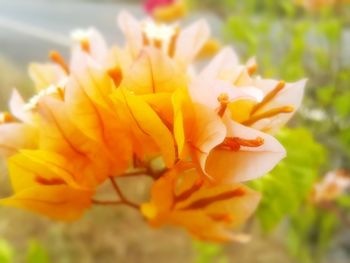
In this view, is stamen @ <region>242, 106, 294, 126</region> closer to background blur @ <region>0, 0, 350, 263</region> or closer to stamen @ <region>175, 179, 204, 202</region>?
stamen @ <region>175, 179, 204, 202</region>

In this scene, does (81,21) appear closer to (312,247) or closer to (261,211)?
(312,247)

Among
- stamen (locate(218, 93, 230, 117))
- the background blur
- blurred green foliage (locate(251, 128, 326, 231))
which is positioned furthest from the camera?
the background blur

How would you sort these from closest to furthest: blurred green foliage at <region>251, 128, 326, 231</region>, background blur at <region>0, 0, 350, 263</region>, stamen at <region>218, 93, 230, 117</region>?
1. stamen at <region>218, 93, 230, 117</region>
2. blurred green foliage at <region>251, 128, 326, 231</region>
3. background blur at <region>0, 0, 350, 263</region>

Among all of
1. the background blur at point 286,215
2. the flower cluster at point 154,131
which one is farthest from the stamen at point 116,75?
the background blur at point 286,215

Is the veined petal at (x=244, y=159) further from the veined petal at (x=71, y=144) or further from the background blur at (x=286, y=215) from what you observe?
the background blur at (x=286, y=215)

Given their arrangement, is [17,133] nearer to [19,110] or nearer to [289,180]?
[19,110]

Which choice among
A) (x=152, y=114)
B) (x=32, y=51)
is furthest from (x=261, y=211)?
(x=32, y=51)

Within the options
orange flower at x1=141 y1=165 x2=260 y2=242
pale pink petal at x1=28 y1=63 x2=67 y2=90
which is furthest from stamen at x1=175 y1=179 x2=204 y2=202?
pale pink petal at x1=28 y1=63 x2=67 y2=90
